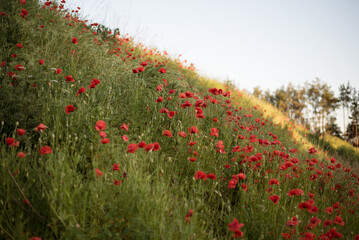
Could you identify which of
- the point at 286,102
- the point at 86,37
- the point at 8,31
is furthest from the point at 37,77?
the point at 286,102

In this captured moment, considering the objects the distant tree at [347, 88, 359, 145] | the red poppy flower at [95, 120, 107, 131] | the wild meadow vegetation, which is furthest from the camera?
the distant tree at [347, 88, 359, 145]

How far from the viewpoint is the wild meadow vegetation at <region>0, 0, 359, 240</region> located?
65.0 inches

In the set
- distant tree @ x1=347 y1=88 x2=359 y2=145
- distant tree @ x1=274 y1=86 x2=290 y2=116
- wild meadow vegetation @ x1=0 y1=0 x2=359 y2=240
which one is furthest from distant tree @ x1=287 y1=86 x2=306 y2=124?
wild meadow vegetation @ x1=0 y1=0 x2=359 y2=240

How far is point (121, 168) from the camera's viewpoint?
2.11 m

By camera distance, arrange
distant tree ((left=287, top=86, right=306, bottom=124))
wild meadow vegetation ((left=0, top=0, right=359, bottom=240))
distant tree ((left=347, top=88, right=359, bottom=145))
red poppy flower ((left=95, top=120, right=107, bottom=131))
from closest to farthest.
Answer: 1. wild meadow vegetation ((left=0, top=0, right=359, bottom=240))
2. red poppy flower ((left=95, top=120, right=107, bottom=131))
3. distant tree ((left=347, top=88, right=359, bottom=145))
4. distant tree ((left=287, top=86, right=306, bottom=124))

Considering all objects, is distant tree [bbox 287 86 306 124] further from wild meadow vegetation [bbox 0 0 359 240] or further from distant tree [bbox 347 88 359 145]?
wild meadow vegetation [bbox 0 0 359 240]

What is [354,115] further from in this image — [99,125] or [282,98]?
[99,125]

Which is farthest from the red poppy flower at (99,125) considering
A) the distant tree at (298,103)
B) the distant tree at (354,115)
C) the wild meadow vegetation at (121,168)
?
the distant tree at (298,103)

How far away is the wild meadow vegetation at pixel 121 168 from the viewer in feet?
5.42

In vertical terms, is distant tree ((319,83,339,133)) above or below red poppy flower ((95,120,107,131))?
above

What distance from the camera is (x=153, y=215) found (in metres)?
1.68

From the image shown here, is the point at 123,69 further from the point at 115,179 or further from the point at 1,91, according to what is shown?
the point at 115,179

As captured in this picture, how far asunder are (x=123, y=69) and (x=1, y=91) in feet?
7.22

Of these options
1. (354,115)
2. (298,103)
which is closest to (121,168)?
(354,115)
